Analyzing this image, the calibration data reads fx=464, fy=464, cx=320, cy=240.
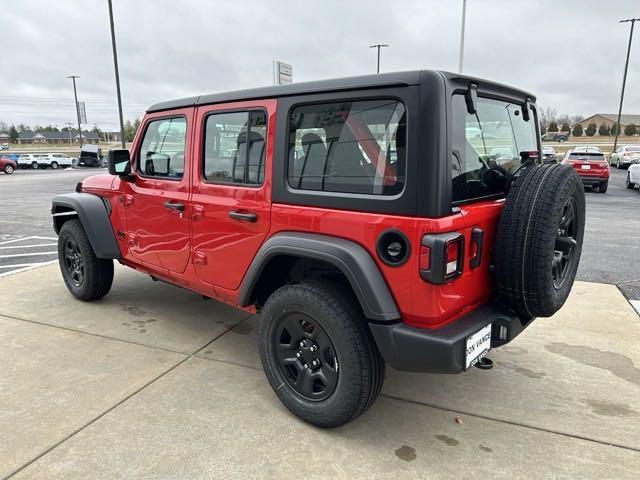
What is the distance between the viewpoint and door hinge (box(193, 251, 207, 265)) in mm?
3196

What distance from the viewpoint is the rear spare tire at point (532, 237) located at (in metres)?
2.27

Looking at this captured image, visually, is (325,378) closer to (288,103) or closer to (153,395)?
(153,395)

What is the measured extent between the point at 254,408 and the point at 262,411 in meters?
0.06

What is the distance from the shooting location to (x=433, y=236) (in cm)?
207

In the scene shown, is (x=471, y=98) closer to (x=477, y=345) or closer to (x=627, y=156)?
(x=477, y=345)

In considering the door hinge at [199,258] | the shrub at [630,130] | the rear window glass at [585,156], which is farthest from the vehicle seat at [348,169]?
the shrub at [630,130]

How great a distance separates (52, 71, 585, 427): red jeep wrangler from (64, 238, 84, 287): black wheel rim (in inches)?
73.6

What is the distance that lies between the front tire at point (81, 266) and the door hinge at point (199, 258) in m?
1.59

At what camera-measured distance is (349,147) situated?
7.86 ft

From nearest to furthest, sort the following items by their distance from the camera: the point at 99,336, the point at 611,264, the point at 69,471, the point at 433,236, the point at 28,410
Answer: the point at 433,236
the point at 69,471
the point at 28,410
the point at 99,336
the point at 611,264

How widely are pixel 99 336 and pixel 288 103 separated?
8.36 feet

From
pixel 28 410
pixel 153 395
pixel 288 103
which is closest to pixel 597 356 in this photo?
pixel 288 103

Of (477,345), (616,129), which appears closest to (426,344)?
(477,345)

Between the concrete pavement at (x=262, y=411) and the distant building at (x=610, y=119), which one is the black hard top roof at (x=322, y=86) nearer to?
the concrete pavement at (x=262, y=411)
